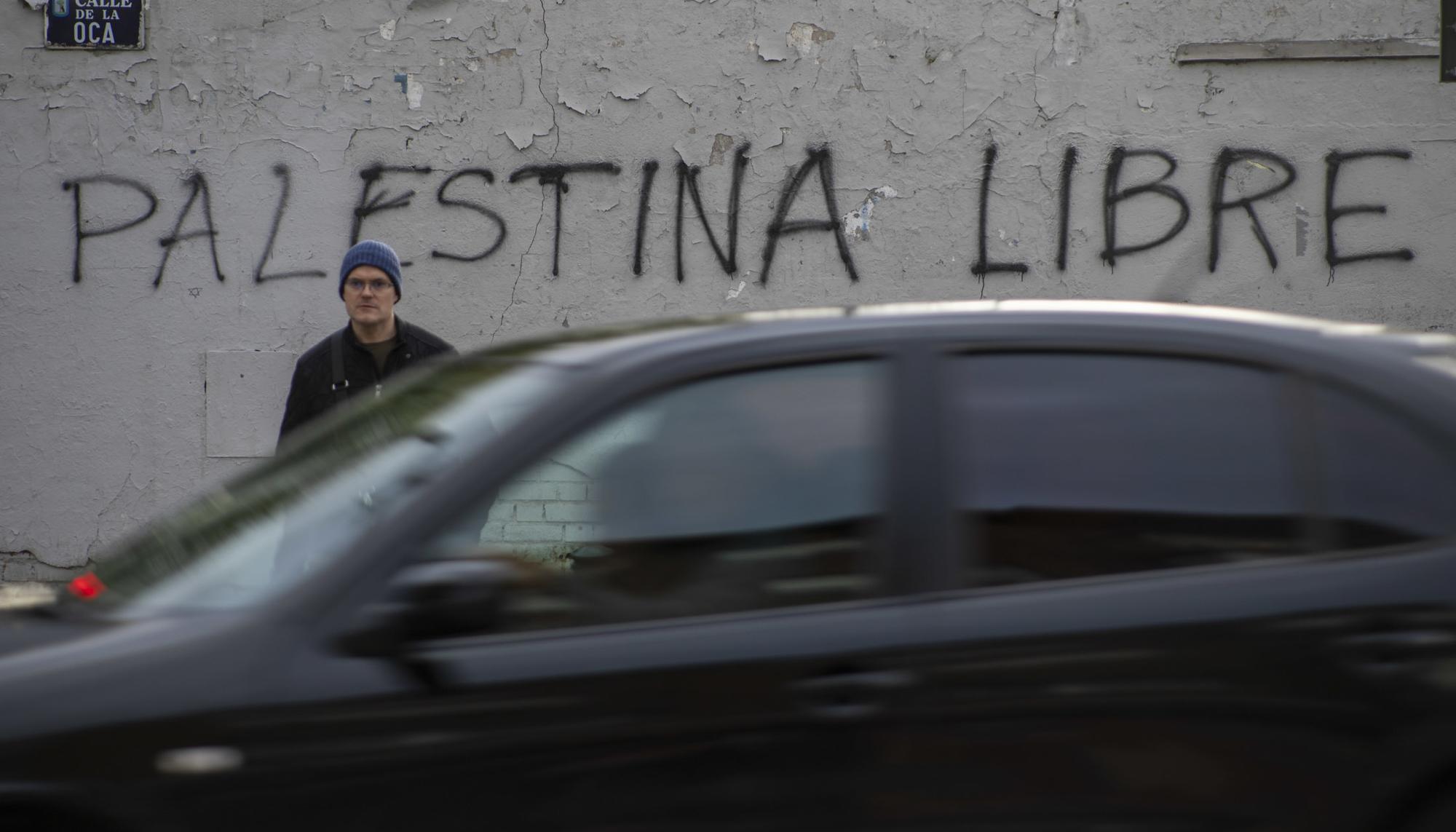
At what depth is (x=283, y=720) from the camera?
7.95 feet

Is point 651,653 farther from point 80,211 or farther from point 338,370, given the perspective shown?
point 80,211

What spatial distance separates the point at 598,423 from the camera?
2.62 metres

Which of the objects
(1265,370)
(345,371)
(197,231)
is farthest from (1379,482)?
(197,231)

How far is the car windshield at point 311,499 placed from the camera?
8.61ft

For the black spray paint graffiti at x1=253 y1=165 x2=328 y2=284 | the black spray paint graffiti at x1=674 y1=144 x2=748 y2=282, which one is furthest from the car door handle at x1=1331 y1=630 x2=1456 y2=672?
the black spray paint graffiti at x1=253 y1=165 x2=328 y2=284

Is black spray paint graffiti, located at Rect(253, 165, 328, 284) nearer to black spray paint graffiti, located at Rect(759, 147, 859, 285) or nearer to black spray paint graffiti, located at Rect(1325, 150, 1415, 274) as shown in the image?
black spray paint graffiti, located at Rect(759, 147, 859, 285)

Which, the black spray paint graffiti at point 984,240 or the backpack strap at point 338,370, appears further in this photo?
the black spray paint graffiti at point 984,240

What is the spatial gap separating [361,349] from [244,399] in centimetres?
285

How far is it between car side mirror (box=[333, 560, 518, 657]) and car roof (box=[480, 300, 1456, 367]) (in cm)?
47

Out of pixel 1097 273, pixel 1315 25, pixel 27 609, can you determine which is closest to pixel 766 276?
pixel 1097 273

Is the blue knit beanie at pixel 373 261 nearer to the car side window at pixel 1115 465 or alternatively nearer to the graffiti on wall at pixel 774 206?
the graffiti on wall at pixel 774 206

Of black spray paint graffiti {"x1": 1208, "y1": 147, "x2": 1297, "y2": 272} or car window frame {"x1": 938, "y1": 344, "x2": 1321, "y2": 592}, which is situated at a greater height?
black spray paint graffiti {"x1": 1208, "y1": 147, "x2": 1297, "y2": 272}

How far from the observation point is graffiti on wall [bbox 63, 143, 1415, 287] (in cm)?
783

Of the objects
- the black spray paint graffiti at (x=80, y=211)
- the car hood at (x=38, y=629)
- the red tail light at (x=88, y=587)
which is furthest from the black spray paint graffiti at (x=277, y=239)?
the car hood at (x=38, y=629)
